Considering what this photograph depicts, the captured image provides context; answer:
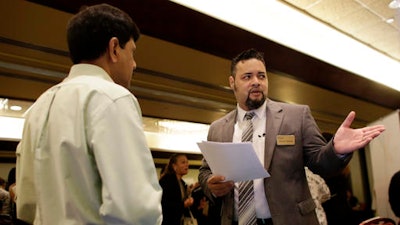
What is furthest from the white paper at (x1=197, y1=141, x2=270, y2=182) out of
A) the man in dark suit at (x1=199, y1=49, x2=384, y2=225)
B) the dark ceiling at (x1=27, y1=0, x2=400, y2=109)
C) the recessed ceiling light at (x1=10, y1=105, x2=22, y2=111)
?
the recessed ceiling light at (x1=10, y1=105, x2=22, y2=111)

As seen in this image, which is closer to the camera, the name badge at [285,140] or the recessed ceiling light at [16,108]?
Result: the name badge at [285,140]

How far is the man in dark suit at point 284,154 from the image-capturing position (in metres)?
1.47

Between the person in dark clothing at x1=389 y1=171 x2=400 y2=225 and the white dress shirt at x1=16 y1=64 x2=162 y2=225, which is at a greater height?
the white dress shirt at x1=16 y1=64 x2=162 y2=225

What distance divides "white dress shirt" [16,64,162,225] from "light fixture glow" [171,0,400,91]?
168cm

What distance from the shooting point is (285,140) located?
63.9 inches

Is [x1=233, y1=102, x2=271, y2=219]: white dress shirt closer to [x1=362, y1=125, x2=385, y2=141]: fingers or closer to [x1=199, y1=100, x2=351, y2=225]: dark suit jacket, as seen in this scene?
[x1=199, y1=100, x2=351, y2=225]: dark suit jacket

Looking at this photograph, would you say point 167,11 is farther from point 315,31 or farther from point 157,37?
point 315,31

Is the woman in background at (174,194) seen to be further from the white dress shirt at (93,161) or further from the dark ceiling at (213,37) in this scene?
the white dress shirt at (93,161)

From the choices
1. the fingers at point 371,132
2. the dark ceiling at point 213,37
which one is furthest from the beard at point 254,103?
the dark ceiling at point 213,37

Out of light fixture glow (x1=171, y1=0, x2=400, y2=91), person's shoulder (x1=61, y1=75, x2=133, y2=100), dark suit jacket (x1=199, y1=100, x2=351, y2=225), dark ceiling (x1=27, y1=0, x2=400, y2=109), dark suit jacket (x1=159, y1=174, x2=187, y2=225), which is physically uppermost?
light fixture glow (x1=171, y1=0, x2=400, y2=91)

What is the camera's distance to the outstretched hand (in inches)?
56.2

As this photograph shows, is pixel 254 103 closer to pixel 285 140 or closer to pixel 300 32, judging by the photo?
pixel 285 140

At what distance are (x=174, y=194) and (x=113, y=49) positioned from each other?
9.37 feet

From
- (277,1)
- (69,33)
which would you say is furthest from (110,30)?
(277,1)
